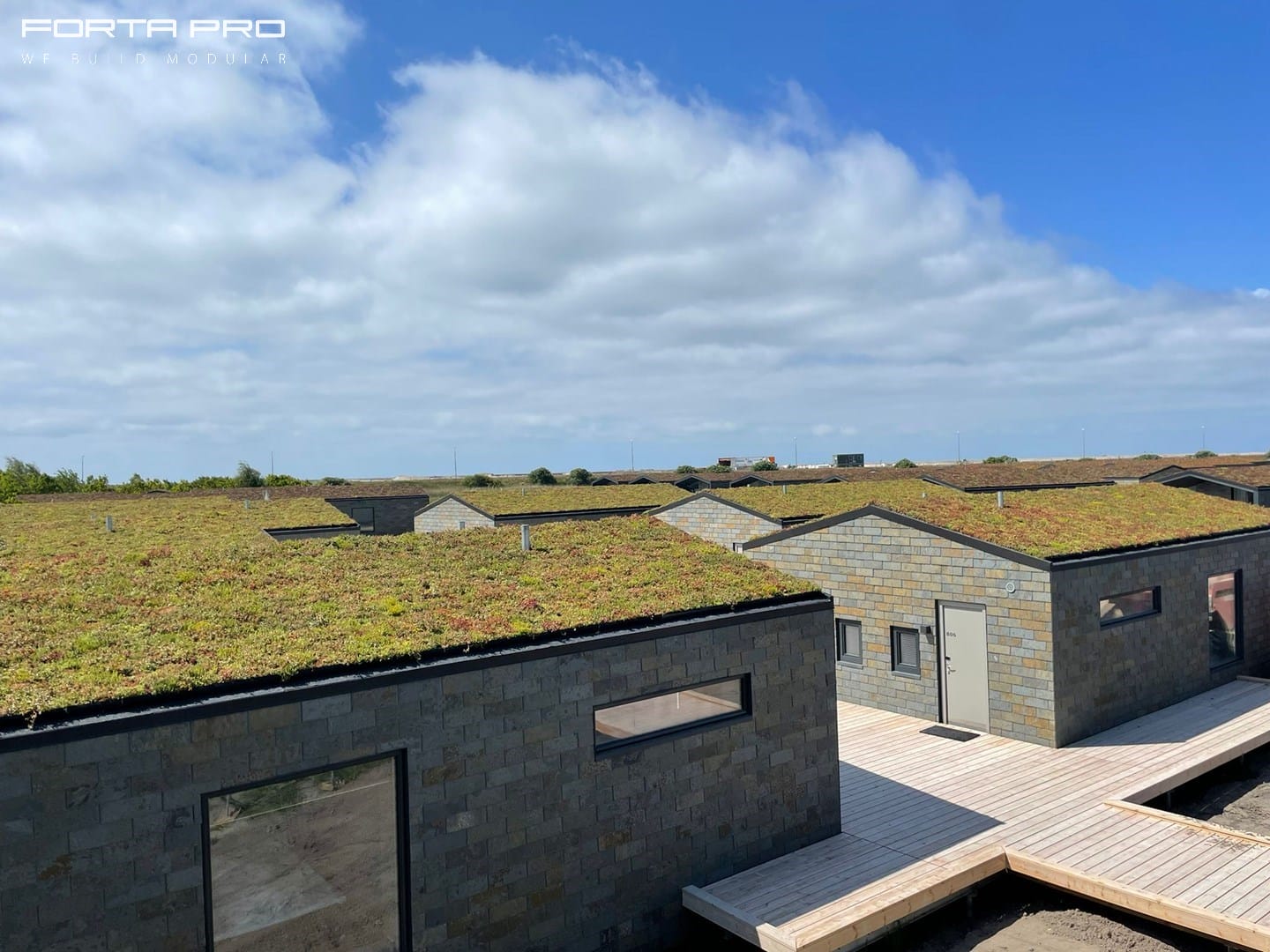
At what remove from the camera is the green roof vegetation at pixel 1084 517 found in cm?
1459

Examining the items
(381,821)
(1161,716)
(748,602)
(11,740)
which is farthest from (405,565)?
(1161,716)

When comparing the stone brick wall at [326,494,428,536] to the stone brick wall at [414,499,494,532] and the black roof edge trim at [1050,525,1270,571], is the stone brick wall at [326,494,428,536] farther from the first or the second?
the black roof edge trim at [1050,525,1270,571]

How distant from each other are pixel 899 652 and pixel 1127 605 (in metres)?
3.96

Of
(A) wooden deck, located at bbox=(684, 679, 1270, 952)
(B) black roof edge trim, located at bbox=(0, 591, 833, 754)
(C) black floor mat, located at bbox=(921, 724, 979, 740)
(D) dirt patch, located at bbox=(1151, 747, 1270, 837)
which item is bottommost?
(D) dirt patch, located at bbox=(1151, 747, 1270, 837)

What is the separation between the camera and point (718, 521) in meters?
26.8

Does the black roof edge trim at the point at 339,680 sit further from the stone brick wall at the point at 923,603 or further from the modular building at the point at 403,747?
the stone brick wall at the point at 923,603

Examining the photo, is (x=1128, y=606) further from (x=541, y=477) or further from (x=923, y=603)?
(x=541, y=477)

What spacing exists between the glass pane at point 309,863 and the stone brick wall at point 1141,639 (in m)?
10.7

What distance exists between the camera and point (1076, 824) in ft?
34.3

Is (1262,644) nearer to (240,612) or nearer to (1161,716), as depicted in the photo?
(1161,716)

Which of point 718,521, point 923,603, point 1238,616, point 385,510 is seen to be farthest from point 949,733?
point 385,510

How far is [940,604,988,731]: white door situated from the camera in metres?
14.3

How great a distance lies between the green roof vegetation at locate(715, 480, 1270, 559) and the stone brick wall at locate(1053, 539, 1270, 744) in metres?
0.41

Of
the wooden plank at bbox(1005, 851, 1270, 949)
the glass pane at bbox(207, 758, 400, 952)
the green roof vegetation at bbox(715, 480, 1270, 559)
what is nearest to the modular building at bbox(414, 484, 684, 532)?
the green roof vegetation at bbox(715, 480, 1270, 559)
